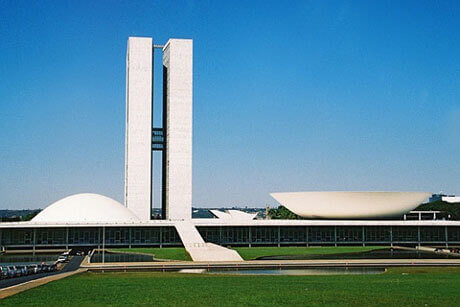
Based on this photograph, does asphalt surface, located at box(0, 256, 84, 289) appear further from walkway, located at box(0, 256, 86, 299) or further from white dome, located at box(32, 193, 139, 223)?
white dome, located at box(32, 193, 139, 223)

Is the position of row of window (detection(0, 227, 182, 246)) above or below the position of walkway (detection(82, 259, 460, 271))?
above

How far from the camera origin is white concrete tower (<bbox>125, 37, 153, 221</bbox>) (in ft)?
244

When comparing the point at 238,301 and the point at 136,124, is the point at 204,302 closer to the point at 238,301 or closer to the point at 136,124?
the point at 238,301

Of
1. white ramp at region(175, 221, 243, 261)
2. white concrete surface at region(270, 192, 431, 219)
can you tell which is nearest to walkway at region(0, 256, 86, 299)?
white ramp at region(175, 221, 243, 261)

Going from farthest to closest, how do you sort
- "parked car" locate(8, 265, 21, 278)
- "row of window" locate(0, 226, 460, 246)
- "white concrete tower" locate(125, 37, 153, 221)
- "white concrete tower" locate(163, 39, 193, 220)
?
"white concrete tower" locate(163, 39, 193, 220)
"white concrete tower" locate(125, 37, 153, 221)
"row of window" locate(0, 226, 460, 246)
"parked car" locate(8, 265, 21, 278)

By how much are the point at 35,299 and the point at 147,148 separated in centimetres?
5351

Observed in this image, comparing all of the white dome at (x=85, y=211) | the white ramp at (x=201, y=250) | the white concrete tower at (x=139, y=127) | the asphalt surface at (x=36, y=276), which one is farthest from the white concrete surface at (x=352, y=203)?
the asphalt surface at (x=36, y=276)

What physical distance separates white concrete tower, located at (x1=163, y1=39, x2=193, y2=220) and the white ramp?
14866 millimetres

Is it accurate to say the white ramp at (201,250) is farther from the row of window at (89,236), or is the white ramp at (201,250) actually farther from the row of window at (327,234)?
the row of window at (327,234)

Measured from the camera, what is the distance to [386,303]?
2183 centimetres

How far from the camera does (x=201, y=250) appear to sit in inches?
1848

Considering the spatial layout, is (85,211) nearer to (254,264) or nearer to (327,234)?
(327,234)

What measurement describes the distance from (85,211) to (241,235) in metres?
17.2

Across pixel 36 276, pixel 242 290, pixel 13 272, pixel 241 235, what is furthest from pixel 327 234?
pixel 242 290
